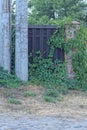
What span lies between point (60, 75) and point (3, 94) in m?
2.65

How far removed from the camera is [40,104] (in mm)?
11516

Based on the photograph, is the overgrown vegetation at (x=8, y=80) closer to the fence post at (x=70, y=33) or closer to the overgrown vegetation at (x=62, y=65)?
the overgrown vegetation at (x=62, y=65)

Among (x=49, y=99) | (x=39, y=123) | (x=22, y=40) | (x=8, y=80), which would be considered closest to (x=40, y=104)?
(x=49, y=99)

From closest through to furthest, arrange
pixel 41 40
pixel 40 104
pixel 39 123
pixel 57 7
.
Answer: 1. pixel 39 123
2. pixel 40 104
3. pixel 41 40
4. pixel 57 7

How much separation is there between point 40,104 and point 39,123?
89.8 inches

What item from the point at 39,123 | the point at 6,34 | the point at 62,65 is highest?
→ the point at 6,34

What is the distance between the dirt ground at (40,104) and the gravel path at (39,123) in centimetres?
50

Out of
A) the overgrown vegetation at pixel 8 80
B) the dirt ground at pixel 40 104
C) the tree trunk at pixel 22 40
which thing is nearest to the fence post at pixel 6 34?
the overgrown vegetation at pixel 8 80

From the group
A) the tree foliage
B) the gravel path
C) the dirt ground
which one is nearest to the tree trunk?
the dirt ground

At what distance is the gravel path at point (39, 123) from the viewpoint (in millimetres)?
8812

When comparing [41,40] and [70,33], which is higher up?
[70,33]

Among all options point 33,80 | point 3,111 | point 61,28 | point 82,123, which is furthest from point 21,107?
point 61,28

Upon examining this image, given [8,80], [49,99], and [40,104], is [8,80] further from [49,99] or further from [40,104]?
[40,104]

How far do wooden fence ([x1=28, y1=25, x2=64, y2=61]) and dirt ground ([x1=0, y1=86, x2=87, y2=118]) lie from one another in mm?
1765
